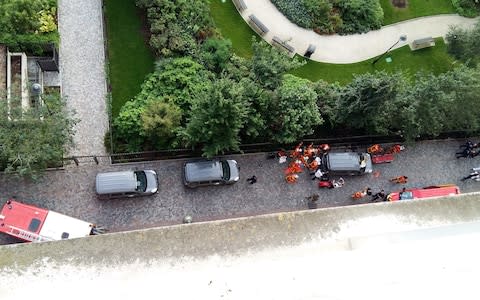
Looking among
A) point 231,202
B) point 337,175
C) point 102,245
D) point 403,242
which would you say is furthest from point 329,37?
point 102,245

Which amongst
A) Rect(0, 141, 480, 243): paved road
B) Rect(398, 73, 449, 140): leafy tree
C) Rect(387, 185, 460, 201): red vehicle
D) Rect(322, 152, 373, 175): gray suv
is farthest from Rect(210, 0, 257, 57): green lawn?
Rect(387, 185, 460, 201): red vehicle

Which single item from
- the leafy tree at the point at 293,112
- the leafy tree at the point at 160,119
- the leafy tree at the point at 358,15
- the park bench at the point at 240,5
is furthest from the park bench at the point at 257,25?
the leafy tree at the point at 160,119

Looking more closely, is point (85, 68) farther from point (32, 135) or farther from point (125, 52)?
point (32, 135)

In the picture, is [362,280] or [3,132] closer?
[362,280]

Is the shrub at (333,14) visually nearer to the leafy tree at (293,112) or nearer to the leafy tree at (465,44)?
the leafy tree at (465,44)

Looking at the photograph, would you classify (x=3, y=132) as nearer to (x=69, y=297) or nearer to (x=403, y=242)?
(x=69, y=297)

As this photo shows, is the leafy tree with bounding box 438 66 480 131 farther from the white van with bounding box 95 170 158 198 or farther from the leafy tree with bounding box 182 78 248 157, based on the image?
the white van with bounding box 95 170 158 198
